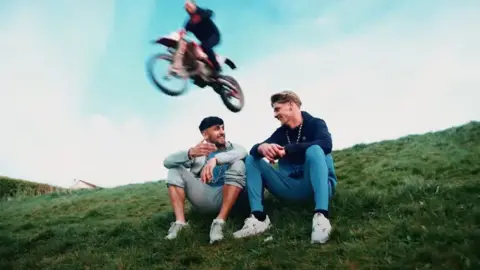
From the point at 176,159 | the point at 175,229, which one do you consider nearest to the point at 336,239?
the point at 175,229

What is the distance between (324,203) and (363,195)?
2.63 ft

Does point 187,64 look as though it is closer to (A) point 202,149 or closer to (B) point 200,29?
(B) point 200,29

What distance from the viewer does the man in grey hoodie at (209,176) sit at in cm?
402

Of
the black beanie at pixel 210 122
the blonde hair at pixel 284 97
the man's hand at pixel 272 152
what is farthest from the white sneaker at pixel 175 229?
the blonde hair at pixel 284 97

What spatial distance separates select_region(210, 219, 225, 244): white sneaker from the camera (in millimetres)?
3844

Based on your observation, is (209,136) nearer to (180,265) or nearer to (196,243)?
(196,243)

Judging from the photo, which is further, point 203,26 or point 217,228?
point 203,26

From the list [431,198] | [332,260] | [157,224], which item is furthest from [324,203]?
[157,224]

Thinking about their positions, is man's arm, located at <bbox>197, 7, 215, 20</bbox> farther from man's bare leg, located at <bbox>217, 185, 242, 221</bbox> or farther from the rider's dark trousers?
man's bare leg, located at <bbox>217, 185, 242, 221</bbox>

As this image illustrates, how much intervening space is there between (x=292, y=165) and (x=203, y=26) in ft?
12.1

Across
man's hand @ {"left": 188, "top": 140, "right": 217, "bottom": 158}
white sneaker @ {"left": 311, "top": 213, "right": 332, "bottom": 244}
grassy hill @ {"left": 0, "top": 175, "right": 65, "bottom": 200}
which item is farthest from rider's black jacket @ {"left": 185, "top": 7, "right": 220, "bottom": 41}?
grassy hill @ {"left": 0, "top": 175, "right": 65, "bottom": 200}

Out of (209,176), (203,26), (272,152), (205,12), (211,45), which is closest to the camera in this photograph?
(272,152)

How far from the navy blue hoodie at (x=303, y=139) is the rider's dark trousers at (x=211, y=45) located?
3385 millimetres

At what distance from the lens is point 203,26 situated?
700 centimetres
